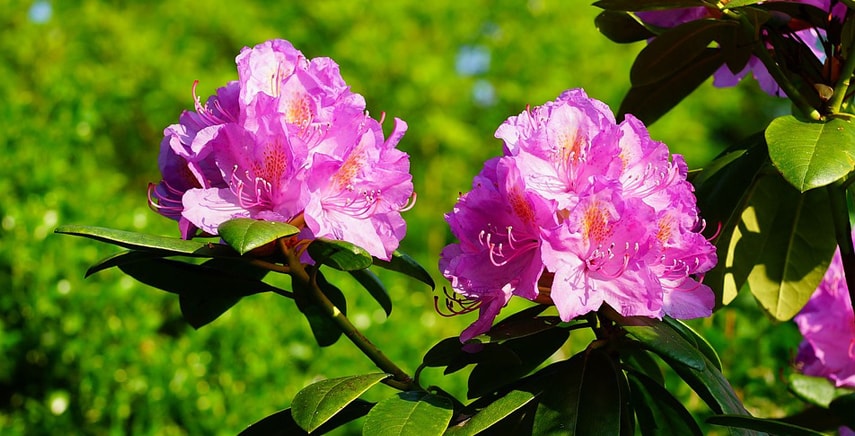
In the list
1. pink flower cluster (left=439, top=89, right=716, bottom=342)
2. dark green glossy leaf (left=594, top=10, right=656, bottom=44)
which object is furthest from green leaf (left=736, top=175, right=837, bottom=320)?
pink flower cluster (left=439, top=89, right=716, bottom=342)

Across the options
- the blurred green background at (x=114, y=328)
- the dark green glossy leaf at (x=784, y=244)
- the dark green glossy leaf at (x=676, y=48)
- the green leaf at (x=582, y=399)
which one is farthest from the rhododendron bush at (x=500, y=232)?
the blurred green background at (x=114, y=328)

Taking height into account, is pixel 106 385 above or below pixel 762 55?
below

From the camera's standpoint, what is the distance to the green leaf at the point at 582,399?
2.69 feet

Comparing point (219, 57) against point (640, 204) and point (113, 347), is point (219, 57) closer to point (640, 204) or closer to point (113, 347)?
point (113, 347)

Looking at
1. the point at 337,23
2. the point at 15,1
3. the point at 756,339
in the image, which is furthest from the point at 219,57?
the point at 756,339

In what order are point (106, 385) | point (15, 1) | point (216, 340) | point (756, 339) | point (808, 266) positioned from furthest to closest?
point (15, 1) → point (216, 340) → point (106, 385) → point (756, 339) → point (808, 266)

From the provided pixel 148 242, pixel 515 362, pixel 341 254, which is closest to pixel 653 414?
pixel 515 362

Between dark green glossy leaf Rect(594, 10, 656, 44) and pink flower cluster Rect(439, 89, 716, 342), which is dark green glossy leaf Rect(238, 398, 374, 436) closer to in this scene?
pink flower cluster Rect(439, 89, 716, 342)

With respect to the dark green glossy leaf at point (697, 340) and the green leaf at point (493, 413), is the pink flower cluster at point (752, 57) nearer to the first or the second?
the dark green glossy leaf at point (697, 340)

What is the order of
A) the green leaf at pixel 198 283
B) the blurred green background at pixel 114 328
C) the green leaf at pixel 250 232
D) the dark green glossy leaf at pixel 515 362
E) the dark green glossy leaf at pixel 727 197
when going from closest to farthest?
the green leaf at pixel 250 232
the dark green glossy leaf at pixel 515 362
the green leaf at pixel 198 283
the dark green glossy leaf at pixel 727 197
the blurred green background at pixel 114 328

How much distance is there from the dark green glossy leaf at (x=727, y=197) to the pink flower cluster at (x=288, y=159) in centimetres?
43

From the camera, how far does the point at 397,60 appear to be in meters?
7.50

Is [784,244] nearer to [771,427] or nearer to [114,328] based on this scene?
[771,427]

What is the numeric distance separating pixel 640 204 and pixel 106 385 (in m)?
1.80
